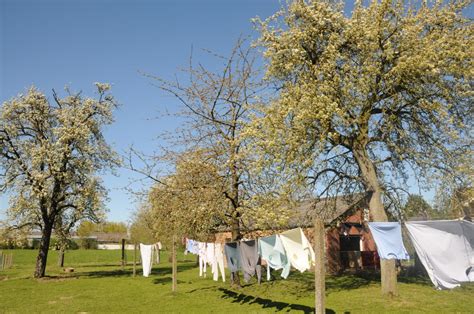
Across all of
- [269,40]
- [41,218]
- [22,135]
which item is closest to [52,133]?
[22,135]

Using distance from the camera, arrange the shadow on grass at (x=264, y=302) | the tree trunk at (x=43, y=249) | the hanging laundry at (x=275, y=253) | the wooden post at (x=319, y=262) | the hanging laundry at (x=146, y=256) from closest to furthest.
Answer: the wooden post at (x=319, y=262) < the hanging laundry at (x=275, y=253) < the shadow on grass at (x=264, y=302) < the hanging laundry at (x=146, y=256) < the tree trunk at (x=43, y=249)

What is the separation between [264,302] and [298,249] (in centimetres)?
454

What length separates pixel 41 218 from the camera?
3203 cm

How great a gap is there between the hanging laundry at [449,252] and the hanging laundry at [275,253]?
398 cm

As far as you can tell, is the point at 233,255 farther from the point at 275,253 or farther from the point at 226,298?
the point at 275,253

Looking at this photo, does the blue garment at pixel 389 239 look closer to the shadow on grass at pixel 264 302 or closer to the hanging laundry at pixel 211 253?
the shadow on grass at pixel 264 302

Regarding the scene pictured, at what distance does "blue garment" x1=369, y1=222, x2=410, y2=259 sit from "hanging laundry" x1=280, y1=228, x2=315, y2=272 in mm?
2108

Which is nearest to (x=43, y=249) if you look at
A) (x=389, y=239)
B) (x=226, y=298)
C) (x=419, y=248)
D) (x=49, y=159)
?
(x=49, y=159)

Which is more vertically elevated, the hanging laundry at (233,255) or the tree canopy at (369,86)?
the tree canopy at (369,86)

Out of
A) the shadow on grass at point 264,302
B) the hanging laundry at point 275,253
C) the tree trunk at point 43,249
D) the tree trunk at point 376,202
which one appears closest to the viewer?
the hanging laundry at point 275,253

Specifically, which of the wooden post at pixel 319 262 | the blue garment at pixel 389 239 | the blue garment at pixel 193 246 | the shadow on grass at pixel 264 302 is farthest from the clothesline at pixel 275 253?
the blue garment at pixel 193 246

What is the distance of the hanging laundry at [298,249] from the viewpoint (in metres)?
12.5

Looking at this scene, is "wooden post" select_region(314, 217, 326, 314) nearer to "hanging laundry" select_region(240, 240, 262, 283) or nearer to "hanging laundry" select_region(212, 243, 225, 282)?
"hanging laundry" select_region(240, 240, 262, 283)

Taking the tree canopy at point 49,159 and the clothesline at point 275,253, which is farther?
the tree canopy at point 49,159
